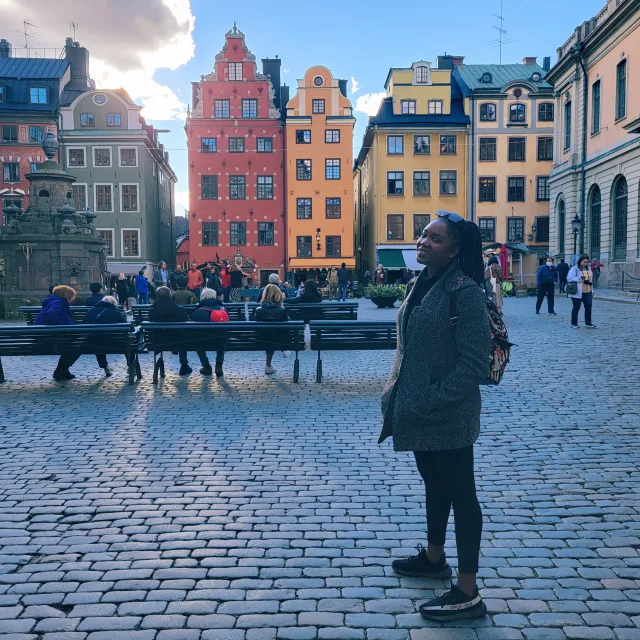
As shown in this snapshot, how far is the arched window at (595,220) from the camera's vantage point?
3778 centimetres

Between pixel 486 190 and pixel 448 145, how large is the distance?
13.8 feet

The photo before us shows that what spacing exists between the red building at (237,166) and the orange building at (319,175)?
1.09m

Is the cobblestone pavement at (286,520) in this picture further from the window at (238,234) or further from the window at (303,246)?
the window at (238,234)

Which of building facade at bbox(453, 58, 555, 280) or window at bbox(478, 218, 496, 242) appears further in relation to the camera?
window at bbox(478, 218, 496, 242)

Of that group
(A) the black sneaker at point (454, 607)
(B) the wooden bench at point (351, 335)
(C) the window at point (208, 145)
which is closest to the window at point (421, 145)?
(C) the window at point (208, 145)

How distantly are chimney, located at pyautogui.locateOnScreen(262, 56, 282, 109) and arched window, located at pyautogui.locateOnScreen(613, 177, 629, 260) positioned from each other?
26157 mm

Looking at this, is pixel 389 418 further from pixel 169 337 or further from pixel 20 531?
pixel 169 337

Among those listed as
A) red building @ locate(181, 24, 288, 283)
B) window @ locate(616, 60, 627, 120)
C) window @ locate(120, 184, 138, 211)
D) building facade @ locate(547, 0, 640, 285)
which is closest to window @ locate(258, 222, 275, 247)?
red building @ locate(181, 24, 288, 283)

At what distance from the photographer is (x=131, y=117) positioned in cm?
5056

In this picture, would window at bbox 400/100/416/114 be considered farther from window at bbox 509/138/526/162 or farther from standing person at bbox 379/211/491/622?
standing person at bbox 379/211/491/622

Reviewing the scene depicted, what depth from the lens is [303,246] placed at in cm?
5012

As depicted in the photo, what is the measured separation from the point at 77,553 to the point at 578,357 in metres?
10.2

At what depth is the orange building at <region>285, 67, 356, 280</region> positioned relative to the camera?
161ft

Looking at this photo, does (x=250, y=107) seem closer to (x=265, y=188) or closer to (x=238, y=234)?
(x=265, y=188)
